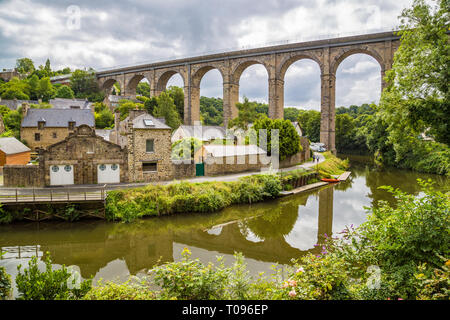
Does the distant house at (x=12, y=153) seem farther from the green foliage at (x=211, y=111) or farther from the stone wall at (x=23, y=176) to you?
the green foliage at (x=211, y=111)

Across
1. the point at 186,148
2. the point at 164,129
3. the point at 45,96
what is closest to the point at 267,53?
the point at 186,148

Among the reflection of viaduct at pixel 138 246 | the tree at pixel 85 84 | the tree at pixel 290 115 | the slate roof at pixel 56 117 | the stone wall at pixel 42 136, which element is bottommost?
the reflection of viaduct at pixel 138 246

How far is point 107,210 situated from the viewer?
11367 millimetres

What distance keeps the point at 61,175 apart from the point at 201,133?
16054mm

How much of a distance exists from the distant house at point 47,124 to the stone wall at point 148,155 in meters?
9.59

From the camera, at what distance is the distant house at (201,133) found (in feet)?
87.0

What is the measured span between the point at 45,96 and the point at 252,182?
144 ft

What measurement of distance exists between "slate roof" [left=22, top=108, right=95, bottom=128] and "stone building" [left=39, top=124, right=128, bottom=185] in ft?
32.2

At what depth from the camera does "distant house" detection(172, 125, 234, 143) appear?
87.0 feet

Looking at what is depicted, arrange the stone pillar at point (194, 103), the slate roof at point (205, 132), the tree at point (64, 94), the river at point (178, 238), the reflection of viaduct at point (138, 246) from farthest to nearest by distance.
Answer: the tree at point (64, 94) < the stone pillar at point (194, 103) < the slate roof at point (205, 132) < the reflection of viaduct at point (138, 246) < the river at point (178, 238)

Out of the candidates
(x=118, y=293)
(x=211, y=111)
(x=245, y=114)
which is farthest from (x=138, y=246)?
(x=211, y=111)

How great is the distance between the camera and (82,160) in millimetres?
13695

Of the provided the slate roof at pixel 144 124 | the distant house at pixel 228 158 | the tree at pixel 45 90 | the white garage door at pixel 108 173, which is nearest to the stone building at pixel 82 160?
the white garage door at pixel 108 173

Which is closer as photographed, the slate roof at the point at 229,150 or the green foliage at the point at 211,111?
the slate roof at the point at 229,150
